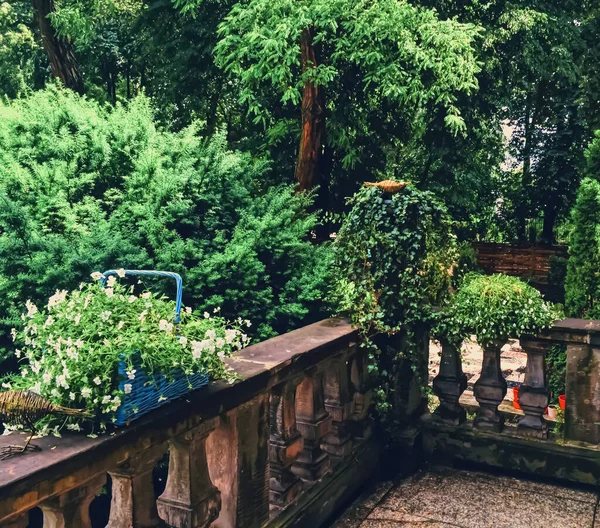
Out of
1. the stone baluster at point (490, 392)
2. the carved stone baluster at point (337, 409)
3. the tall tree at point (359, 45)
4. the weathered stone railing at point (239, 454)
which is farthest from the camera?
the tall tree at point (359, 45)

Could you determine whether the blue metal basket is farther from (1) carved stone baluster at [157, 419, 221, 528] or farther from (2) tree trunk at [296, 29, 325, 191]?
(2) tree trunk at [296, 29, 325, 191]

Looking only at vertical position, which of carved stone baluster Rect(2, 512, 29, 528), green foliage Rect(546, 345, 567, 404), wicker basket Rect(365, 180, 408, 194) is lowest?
green foliage Rect(546, 345, 567, 404)

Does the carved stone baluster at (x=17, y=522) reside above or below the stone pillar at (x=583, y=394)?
above

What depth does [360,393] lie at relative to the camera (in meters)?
4.46

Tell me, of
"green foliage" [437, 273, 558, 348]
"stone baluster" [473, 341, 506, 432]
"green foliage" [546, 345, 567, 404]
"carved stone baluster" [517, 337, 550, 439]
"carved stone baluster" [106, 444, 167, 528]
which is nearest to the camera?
"carved stone baluster" [106, 444, 167, 528]

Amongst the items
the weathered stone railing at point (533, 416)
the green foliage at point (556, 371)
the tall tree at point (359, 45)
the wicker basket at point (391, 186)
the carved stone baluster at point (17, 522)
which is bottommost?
the green foliage at point (556, 371)

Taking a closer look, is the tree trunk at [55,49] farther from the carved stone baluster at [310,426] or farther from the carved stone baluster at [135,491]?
the carved stone baluster at [135,491]

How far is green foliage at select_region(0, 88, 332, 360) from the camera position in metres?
4.63

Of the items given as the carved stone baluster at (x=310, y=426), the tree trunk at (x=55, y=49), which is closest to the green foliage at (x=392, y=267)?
the carved stone baluster at (x=310, y=426)

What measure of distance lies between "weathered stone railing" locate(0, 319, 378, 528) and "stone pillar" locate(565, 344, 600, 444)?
132 cm

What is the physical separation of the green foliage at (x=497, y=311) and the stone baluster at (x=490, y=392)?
17 centimetres

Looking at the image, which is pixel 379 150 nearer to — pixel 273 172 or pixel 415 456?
pixel 273 172

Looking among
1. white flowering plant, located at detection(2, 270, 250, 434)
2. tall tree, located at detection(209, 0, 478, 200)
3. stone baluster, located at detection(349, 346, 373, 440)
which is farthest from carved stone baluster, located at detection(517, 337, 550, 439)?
tall tree, located at detection(209, 0, 478, 200)

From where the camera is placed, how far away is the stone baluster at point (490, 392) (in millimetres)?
4523
